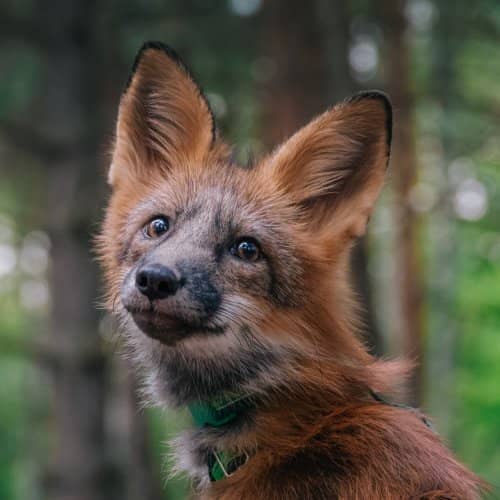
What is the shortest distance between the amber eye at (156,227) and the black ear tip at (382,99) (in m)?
1.24

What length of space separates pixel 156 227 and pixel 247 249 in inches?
22.4

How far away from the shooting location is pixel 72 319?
10250 millimetres

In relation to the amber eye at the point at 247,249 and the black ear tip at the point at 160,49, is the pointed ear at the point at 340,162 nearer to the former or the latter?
A: the amber eye at the point at 247,249

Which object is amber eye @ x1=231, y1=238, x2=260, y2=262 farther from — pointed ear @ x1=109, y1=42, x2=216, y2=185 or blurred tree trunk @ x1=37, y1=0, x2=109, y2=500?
blurred tree trunk @ x1=37, y1=0, x2=109, y2=500

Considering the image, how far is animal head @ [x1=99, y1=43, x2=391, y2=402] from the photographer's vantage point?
4.00 metres

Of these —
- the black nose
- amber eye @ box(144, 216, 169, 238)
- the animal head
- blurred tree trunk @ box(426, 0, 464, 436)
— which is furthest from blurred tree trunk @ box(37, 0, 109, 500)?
the black nose

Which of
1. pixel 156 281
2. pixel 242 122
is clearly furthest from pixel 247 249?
pixel 242 122

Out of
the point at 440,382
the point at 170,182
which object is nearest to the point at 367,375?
the point at 170,182

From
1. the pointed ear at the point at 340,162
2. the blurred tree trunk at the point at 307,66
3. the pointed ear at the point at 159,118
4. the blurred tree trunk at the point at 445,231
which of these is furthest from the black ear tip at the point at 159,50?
the blurred tree trunk at the point at 445,231

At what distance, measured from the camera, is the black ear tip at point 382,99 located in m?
4.18

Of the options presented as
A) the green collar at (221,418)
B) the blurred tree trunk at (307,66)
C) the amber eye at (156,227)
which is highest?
the blurred tree trunk at (307,66)

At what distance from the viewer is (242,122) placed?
46.0 feet

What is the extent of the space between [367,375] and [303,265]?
695 millimetres

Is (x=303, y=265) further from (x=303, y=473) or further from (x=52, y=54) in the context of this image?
(x=52, y=54)
